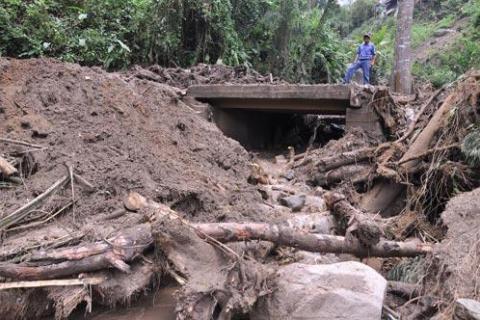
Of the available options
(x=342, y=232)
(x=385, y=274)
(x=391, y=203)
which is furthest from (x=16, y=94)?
(x=391, y=203)

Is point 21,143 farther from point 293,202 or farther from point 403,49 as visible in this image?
point 403,49

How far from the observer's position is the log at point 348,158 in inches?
265

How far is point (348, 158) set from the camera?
22.2 ft

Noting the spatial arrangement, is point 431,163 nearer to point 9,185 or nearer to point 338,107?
point 338,107

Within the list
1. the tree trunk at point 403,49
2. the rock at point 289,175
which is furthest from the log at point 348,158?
the tree trunk at point 403,49

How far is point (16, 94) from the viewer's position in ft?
17.1

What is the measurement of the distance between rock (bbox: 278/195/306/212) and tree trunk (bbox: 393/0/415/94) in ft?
21.2

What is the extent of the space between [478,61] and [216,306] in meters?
11.5

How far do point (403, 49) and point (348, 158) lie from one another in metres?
5.42

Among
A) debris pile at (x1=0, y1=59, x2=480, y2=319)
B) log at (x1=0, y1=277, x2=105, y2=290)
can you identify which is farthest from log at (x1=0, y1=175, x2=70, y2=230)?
log at (x1=0, y1=277, x2=105, y2=290)

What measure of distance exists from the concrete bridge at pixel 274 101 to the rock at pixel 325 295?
440 cm

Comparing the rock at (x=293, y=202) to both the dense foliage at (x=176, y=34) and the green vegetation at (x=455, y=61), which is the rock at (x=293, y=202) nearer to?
the dense foliage at (x=176, y=34)

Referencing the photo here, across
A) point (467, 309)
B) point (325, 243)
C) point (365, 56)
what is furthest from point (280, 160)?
point (467, 309)

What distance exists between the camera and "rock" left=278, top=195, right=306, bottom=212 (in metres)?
5.74
